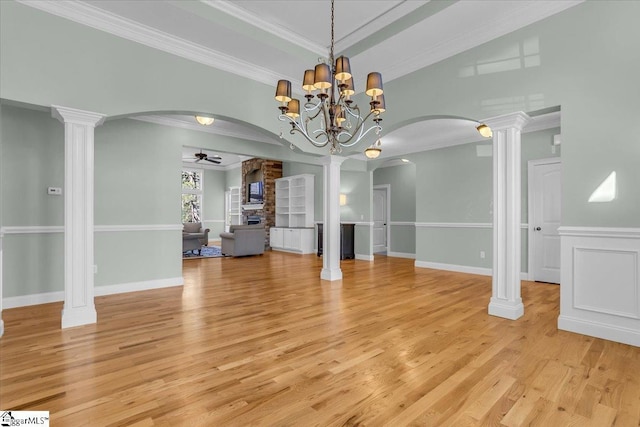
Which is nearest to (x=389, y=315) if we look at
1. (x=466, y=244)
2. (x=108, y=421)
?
(x=108, y=421)

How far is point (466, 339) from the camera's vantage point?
2.83 meters

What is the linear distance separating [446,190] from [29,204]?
7.13 metres

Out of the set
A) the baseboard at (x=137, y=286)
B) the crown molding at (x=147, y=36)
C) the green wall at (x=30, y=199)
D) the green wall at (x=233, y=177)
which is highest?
the crown molding at (x=147, y=36)

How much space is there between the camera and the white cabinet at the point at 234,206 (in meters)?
13.2

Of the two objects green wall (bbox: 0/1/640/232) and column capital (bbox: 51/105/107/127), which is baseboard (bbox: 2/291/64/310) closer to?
column capital (bbox: 51/105/107/127)

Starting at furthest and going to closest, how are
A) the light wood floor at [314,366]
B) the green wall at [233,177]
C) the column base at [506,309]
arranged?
the green wall at [233,177], the column base at [506,309], the light wood floor at [314,366]

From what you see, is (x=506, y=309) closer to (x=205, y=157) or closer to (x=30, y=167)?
(x=30, y=167)

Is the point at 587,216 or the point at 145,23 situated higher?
the point at 145,23

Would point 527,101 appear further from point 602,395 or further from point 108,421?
point 108,421

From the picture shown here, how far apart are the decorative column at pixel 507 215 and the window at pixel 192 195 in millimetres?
11923

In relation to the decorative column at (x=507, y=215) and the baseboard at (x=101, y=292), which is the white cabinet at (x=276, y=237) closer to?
the baseboard at (x=101, y=292)

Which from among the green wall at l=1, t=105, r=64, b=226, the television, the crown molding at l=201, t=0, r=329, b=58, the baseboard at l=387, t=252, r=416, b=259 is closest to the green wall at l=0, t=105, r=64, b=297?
the green wall at l=1, t=105, r=64, b=226

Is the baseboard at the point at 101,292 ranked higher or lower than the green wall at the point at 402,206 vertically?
lower

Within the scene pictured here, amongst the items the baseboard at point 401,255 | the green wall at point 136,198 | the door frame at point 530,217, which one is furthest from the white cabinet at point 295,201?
the door frame at point 530,217
